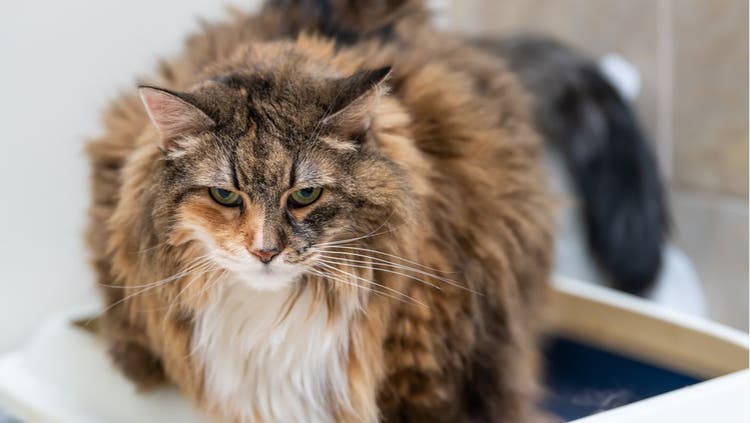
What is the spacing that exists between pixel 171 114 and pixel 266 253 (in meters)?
0.22

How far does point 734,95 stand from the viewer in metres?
1.90

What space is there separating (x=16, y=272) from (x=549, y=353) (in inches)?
47.0

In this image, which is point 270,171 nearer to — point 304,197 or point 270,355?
point 304,197

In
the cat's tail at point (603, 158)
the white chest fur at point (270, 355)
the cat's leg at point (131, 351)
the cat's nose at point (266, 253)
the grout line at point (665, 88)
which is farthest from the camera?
the grout line at point (665, 88)

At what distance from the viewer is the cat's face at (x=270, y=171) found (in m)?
1.06

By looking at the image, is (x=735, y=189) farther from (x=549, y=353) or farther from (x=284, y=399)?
(x=284, y=399)

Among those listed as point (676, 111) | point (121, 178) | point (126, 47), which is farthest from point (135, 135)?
point (676, 111)

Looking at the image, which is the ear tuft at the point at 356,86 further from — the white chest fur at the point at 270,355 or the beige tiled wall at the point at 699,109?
the beige tiled wall at the point at 699,109

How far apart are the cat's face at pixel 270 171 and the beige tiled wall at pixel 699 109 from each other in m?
1.09

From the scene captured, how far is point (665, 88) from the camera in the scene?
2057 mm

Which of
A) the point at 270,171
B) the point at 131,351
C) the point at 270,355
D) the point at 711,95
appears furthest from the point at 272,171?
the point at 711,95

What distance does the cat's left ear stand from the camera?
41.9 inches

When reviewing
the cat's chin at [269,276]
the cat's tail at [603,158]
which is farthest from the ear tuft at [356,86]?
the cat's tail at [603,158]

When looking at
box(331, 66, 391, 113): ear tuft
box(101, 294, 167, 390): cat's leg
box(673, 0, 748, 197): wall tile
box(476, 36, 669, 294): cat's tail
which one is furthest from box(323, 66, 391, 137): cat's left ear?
box(673, 0, 748, 197): wall tile
